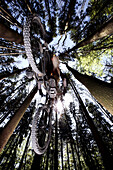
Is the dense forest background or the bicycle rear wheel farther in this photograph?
the dense forest background

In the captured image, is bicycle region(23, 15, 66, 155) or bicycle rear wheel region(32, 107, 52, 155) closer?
bicycle region(23, 15, 66, 155)

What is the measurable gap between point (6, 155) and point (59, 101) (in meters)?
5.53

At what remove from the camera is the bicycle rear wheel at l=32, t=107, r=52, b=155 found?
2717 millimetres

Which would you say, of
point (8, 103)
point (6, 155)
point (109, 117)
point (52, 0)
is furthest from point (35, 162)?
point (52, 0)

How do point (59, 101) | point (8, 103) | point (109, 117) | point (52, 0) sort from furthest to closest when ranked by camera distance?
1. point (8, 103)
2. point (52, 0)
3. point (109, 117)
4. point (59, 101)

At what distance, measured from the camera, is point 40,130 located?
331 cm

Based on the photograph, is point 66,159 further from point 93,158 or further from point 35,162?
point 35,162

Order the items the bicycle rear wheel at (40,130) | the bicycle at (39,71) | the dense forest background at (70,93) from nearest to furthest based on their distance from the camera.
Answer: the bicycle at (39,71)
the bicycle rear wheel at (40,130)
the dense forest background at (70,93)

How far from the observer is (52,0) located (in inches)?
213

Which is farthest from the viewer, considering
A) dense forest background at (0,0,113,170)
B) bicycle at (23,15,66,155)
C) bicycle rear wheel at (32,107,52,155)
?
dense forest background at (0,0,113,170)

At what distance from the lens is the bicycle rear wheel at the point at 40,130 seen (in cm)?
272

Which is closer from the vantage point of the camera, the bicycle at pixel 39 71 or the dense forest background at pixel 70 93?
the bicycle at pixel 39 71

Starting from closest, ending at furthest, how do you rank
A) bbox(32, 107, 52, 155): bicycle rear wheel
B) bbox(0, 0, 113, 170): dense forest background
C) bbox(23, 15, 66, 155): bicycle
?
bbox(23, 15, 66, 155): bicycle < bbox(32, 107, 52, 155): bicycle rear wheel < bbox(0, 0, 113, 170): dense forest background

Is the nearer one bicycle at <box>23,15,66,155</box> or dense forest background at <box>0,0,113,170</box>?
bicycle at <box>23,15,66,155</box>
